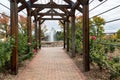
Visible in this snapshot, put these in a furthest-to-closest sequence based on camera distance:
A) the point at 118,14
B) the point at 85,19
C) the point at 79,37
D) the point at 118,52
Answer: the point at 79,37, the point at 85,19, the point at 118,52, the point at 118,14

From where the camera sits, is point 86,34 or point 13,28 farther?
point 86,34

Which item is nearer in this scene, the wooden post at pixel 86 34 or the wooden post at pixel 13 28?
the wooden post at pixel 13 28

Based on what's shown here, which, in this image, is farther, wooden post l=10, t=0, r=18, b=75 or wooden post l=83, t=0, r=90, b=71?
wooden post l=83, t=0, r=90, b=71

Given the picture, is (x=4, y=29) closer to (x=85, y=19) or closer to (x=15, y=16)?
(x=15, y=16)

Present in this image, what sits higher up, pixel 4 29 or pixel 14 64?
pixel 4 29

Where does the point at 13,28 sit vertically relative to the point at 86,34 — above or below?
above

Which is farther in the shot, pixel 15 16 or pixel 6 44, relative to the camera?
pixel 15 16

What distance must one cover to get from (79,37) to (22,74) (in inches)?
233

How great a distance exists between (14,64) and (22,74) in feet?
1.43

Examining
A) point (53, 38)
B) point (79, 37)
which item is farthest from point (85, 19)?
point (53, 38)

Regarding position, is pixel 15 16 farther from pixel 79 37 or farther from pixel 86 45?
pixel 79 37

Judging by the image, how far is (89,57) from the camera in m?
9.04

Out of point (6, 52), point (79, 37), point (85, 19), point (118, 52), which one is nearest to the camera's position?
point (6, 52)

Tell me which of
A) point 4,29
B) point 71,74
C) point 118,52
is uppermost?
point 4,29
